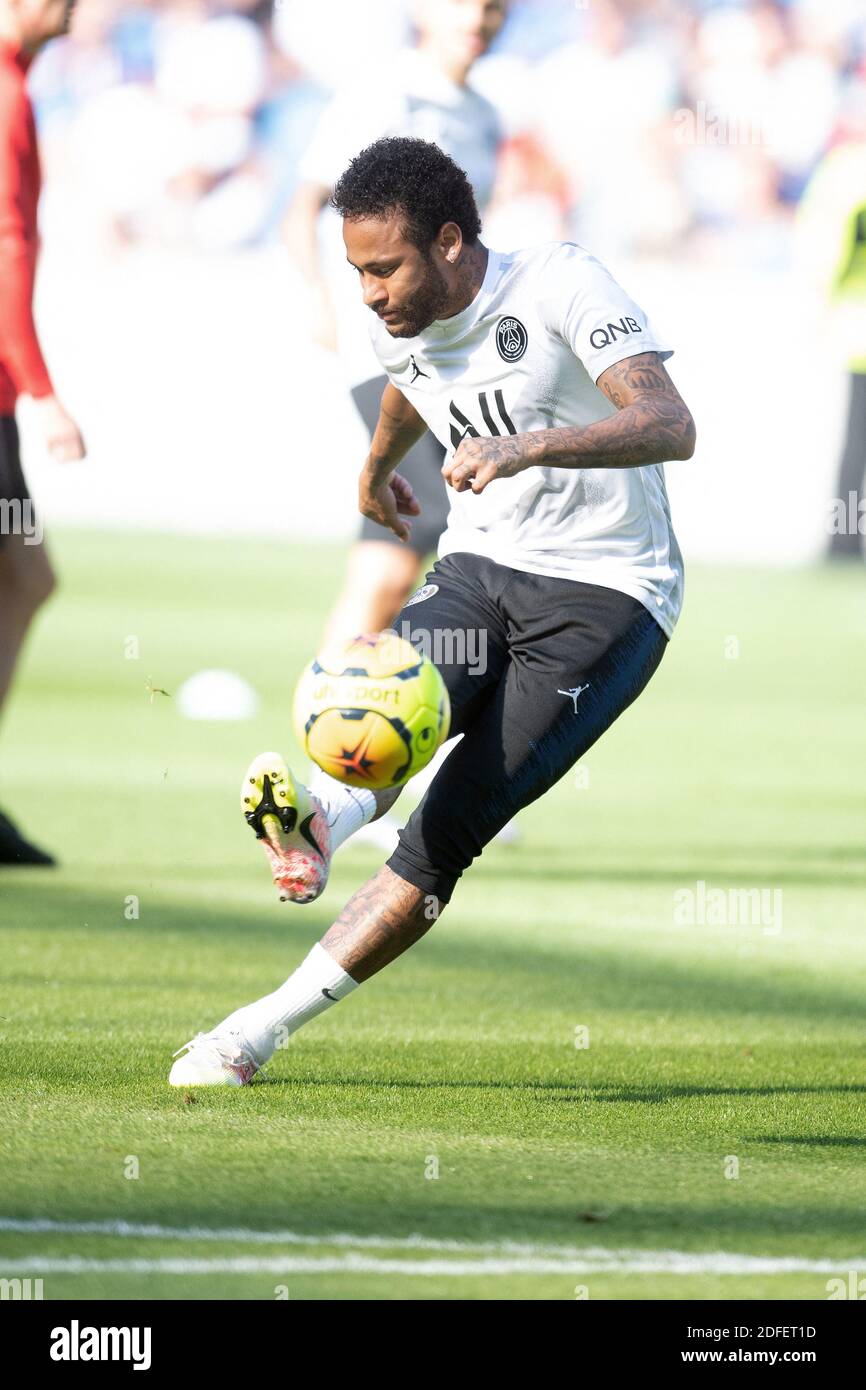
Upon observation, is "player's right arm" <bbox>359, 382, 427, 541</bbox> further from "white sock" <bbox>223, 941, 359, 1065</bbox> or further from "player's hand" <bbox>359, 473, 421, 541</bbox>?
"white sock" <bbox>223, 941, 359, 1065</bbox>

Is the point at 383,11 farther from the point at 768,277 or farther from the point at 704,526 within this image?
the point at 704,526

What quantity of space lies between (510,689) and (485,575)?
291mm

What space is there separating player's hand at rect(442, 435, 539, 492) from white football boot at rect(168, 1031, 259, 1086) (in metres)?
1.41

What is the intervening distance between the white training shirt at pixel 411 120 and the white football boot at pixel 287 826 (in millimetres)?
4241

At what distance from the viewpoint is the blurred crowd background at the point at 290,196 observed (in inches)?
901

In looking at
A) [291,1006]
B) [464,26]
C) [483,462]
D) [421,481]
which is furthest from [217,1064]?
[464,26]

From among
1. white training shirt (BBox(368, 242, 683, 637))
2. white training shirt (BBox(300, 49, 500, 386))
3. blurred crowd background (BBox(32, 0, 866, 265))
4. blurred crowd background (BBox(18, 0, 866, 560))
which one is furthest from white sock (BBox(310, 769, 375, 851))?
blurred crowd background (BBox(32, 0, 866, 265))

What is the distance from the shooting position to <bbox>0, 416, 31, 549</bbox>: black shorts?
8.45 m

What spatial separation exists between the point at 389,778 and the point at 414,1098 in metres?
0.78

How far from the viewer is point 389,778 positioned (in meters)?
4.48

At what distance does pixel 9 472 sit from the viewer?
28.4ft

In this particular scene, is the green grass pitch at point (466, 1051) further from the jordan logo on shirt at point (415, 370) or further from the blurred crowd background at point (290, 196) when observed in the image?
the blurred crowd background at point (290, 196)
